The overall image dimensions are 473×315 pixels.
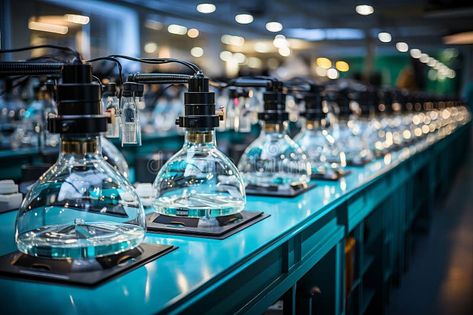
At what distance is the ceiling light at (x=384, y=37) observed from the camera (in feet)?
51.0

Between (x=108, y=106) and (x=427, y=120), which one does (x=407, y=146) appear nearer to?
(x=427, y=120)

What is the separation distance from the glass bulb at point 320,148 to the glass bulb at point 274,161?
1.52 ft

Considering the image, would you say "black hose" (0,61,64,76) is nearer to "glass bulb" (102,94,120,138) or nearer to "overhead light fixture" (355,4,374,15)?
"glass bulb" (102,94,120,138)

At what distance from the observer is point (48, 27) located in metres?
9.90

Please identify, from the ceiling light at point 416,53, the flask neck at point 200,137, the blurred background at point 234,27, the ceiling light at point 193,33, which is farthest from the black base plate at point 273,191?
the ceiling light at point 416,53

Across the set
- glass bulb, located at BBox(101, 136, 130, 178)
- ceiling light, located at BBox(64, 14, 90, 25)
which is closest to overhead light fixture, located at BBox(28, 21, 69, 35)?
ceiling light, located at BBox(64, 14, 90, 25)

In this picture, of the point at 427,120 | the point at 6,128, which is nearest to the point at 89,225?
the point at 6,128

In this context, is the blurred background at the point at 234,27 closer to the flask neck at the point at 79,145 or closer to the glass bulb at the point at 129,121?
the glass bulb at the point at 129,121

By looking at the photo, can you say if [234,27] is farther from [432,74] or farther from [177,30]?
[432,74]

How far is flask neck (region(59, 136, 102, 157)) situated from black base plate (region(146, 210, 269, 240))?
0.39 metres

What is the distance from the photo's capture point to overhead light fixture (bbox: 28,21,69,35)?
9.47 meters

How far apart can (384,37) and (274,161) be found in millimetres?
14482

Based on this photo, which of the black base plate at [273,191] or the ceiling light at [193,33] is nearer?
the black base plate at [273,191]

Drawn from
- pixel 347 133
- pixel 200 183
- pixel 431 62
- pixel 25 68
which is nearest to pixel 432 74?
pixel 431 62
